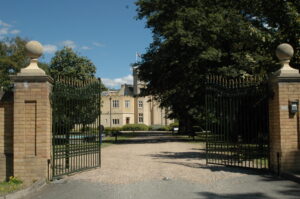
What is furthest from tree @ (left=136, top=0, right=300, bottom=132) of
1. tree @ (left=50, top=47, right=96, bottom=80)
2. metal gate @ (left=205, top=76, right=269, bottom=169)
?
metal gate @ (left=205, top=76, right=269, bottom=169)

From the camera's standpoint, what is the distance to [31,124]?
28.6 ft

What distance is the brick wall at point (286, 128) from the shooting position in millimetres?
9031

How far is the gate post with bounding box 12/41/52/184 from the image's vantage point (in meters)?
8.59

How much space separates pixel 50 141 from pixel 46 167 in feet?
2.43

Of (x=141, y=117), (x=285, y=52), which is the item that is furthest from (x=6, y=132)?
(x=141, y=117)

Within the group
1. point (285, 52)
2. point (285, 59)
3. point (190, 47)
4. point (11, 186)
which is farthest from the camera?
point (190, 47)

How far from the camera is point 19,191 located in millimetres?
7086

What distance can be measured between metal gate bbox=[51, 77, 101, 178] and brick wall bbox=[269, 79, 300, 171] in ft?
17.9

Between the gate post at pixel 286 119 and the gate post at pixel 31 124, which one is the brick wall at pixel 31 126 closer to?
the gate post at pixel 31 124

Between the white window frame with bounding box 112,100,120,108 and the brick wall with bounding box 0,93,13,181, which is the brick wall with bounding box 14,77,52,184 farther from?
the white window frame with bounding box 112,100,120,108

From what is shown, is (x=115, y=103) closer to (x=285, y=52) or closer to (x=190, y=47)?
(x=190, y=47)

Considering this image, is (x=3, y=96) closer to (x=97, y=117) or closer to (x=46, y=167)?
(x=46, y=167)

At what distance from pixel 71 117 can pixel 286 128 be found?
6157 mm

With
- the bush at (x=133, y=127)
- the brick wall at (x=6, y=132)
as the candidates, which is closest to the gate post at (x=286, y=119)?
the brick wall at (x=6, y=132)
